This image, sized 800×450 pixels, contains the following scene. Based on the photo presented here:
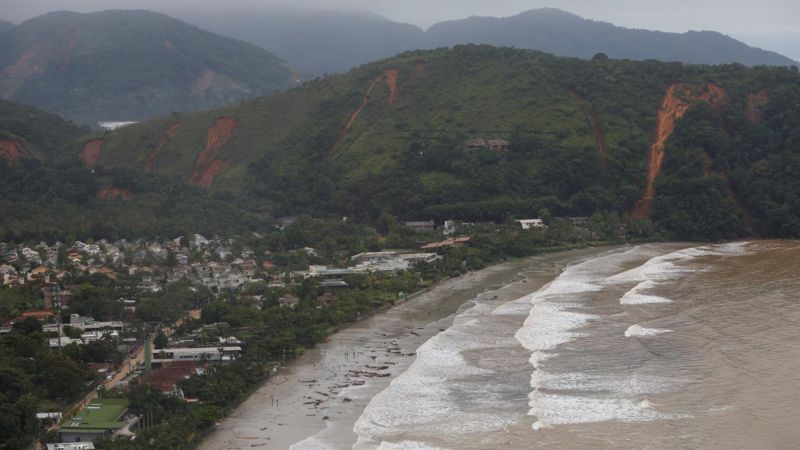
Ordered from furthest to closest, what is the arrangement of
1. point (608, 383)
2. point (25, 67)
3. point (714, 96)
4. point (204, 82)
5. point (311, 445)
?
1. point (25, 67)
2. point (204, 82)
3. point (714, 96)
4. point (608, 383)
5. point (311, 445)

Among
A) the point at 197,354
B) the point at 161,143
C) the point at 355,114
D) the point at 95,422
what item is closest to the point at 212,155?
the point at 161,143

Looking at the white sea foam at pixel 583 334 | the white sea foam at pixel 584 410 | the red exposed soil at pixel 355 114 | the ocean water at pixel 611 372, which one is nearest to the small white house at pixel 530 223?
the white sea foam at pixel 583 334

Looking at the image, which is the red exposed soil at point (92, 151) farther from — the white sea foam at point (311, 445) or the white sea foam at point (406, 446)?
the white sea foam at point (406, 446)

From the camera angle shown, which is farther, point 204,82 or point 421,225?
point 204,82

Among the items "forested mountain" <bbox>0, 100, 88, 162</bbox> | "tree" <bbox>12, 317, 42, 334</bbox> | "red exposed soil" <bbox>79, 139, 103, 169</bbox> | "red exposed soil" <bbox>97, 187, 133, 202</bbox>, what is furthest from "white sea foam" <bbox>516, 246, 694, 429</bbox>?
"red exposed soil" <bbox>79, 139, 103, 169</bbox>

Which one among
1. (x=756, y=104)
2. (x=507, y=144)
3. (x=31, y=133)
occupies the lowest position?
(x=507, y=144)

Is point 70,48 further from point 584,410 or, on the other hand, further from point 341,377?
point 584,410

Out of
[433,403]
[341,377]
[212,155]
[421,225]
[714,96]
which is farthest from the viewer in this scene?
[212,155]

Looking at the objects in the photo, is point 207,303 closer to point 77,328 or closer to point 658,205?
point 77,328
